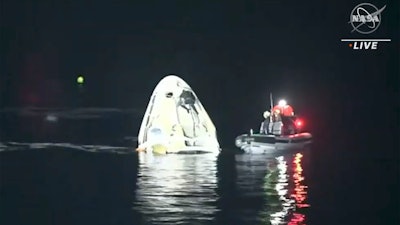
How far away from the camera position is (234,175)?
25.6m

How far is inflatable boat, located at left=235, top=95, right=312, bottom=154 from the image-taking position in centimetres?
3125

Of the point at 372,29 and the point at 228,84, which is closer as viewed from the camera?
the point at 372,29

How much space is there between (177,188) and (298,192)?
10.9 feet

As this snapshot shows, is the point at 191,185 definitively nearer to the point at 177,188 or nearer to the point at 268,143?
the point at 177,188

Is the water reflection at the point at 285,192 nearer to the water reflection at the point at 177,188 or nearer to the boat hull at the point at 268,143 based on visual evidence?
the boat hull at the point at 268,143

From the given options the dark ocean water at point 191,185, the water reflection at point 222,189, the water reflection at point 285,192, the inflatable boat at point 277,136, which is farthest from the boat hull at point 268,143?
the water reflection at point 285,192

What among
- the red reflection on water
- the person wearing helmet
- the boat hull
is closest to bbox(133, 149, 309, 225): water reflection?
the red reflection on water

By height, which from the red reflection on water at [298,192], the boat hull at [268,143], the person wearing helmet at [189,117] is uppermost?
the person wearing helmet at [189,117]

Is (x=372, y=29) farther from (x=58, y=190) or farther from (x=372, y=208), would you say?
(x=58, y=190)

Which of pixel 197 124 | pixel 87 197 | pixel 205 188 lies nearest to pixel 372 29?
pixel 197 124

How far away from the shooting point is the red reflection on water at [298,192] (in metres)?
18.8

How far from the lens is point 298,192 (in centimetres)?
2244

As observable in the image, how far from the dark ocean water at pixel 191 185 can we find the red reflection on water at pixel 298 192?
0.09ft

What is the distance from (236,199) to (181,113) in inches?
444
